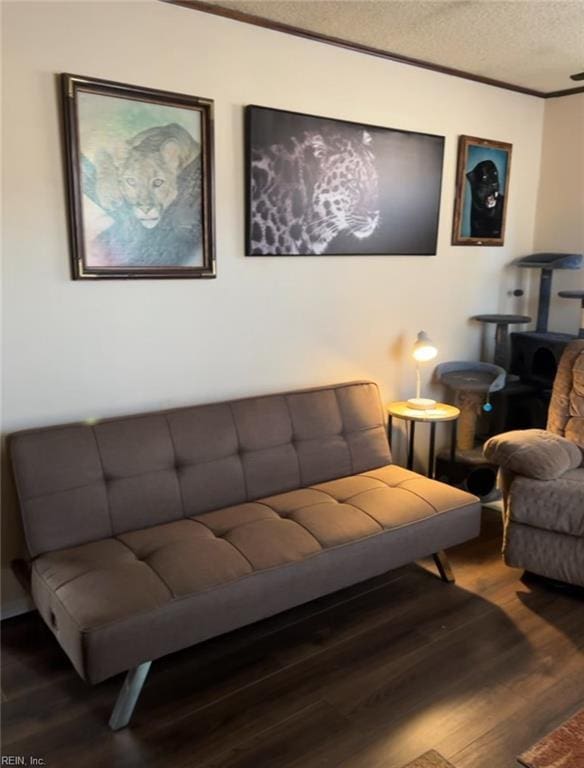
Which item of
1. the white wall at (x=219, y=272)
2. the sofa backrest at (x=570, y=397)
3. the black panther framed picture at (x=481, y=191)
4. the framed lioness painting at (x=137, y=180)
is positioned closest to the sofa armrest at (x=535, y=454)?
the sofa backrest at (x=570, y=397)

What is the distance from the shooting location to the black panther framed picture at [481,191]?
135 inches

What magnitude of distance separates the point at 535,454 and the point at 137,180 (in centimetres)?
190

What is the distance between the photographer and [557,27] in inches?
102

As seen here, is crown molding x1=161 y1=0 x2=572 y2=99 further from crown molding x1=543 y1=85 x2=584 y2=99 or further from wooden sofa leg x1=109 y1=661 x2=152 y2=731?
wooden sofa leg x1=109 y1=661 x2=152 y2=731

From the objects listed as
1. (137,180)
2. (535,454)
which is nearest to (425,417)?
(535,454)

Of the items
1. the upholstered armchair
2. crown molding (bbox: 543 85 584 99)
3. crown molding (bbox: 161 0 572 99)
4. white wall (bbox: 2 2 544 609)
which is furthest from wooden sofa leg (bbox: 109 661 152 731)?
crown molding (bbox: 543 85 584 99)

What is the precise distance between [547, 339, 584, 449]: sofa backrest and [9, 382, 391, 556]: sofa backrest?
0.85 metres

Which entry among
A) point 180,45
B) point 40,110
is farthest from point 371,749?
point 180,45

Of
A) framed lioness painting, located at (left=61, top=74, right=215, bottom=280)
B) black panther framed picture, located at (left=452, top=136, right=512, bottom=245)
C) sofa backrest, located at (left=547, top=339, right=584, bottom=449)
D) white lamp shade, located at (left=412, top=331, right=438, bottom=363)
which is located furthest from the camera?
black panther framed picture, located at (left=452, top=136, right=512, bottom=245)

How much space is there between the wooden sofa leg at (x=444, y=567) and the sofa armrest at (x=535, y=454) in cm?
46

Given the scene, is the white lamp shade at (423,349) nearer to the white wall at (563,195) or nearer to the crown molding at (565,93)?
the white wall at (563,195)

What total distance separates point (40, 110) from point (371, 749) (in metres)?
2.26

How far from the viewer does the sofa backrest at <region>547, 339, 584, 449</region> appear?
117 inches

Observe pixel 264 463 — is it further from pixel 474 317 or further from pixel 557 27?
pixel 557 27
